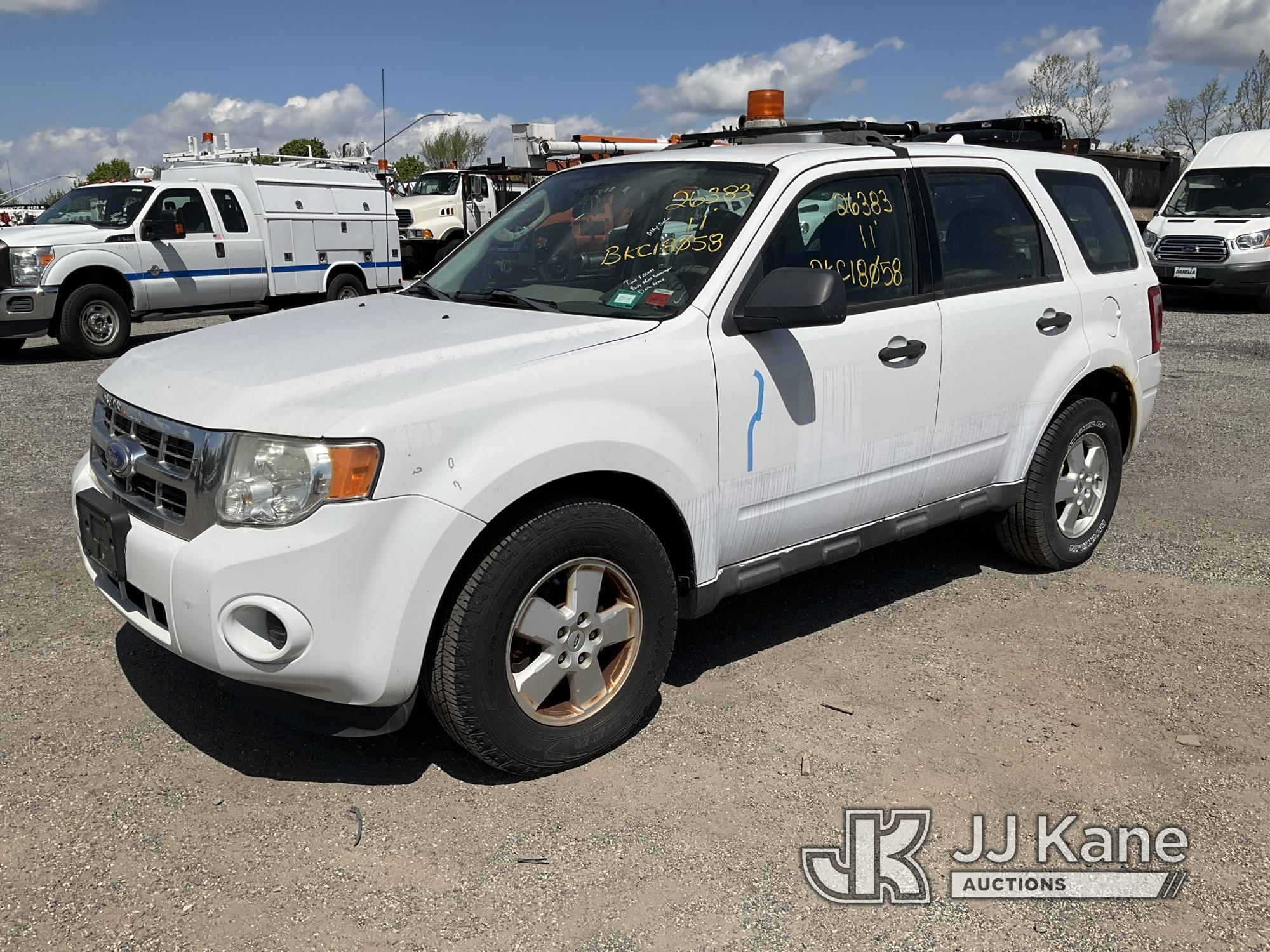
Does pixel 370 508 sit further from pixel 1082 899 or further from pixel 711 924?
pixel 1082 899

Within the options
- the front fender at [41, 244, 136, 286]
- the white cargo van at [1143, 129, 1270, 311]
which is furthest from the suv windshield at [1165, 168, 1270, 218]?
the front fender at [41, 244, 136, 286]

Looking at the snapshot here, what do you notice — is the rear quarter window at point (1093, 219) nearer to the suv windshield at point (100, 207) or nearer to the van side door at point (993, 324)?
the van side door at point (993, 324)

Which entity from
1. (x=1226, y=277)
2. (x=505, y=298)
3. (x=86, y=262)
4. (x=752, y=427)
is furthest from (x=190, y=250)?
(x=1226, y=277)

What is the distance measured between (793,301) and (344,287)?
13151 mm

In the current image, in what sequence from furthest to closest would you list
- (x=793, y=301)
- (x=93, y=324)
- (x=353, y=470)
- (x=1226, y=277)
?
(x=1226, y=277) → (x=93, y=324) → (x=793, y=301) → (x=353, y=470)

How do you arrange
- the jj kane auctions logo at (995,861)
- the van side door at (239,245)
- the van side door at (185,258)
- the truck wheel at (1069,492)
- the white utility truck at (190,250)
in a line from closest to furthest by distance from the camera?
the jj kane auctions logo at (995,861), the truck wheel at (1069,492), the white utility truck at (190,250), the van side door at (185,258), the van side door at (239,245)

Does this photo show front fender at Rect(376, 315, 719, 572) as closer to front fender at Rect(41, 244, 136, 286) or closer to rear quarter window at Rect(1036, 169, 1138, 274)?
rear quarter window at Rect(1036, 169, 1138, 274)

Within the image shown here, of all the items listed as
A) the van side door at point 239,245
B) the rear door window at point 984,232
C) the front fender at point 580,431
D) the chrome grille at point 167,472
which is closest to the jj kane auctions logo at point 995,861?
the front fender at point 580,431

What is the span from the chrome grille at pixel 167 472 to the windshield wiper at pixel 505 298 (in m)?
1.24

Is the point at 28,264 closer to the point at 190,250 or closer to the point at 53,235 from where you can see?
the point at 53,235

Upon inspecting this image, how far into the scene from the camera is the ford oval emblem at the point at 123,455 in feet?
10.2

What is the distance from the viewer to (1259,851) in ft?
9.60

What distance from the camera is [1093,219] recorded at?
4969 mm

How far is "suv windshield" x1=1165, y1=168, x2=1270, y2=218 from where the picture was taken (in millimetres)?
15945
